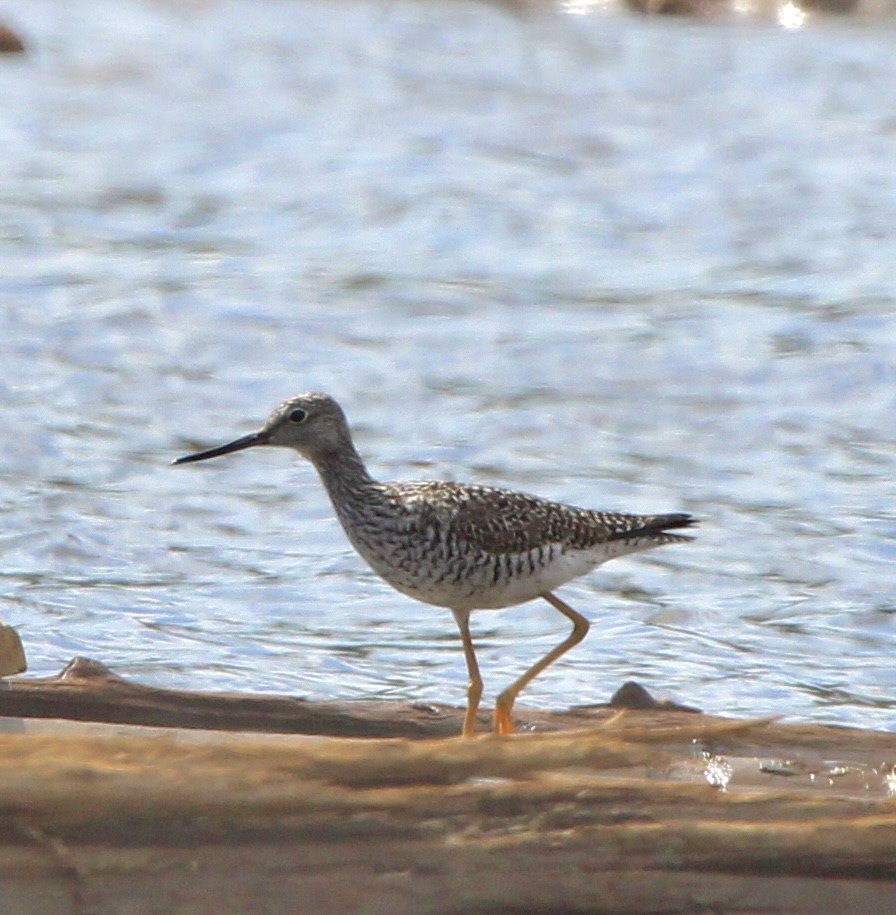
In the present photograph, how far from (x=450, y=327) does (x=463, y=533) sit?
276 inches

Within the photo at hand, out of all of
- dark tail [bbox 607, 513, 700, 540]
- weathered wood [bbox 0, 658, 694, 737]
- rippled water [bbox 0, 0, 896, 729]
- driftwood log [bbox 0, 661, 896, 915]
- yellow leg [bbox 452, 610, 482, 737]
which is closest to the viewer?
driftwood log [bbox 0, 661, 896, 915]

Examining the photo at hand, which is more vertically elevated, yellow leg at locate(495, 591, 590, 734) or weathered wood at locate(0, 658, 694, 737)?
weathered wood at locate(0, 658, 694, 737)

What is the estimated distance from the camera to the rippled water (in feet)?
27.2

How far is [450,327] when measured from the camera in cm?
1344

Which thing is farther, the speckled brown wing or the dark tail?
the dark tail

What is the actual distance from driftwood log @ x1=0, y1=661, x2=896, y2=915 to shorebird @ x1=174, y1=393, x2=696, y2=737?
1.80 m

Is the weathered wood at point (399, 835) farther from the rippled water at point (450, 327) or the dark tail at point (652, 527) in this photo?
the rippled water at point (450, 327)

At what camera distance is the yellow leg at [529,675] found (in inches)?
241

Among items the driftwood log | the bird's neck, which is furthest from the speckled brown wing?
the driftwood log

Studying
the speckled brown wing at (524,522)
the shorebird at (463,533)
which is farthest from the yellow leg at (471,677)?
the speckled brown wing at (524,522)

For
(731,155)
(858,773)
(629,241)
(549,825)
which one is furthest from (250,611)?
Answer: (731,155)

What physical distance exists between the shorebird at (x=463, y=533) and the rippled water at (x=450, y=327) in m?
0.80

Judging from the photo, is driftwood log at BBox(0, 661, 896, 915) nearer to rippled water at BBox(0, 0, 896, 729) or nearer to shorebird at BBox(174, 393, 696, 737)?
shorebird at BBox(174, 393, 696, 737)

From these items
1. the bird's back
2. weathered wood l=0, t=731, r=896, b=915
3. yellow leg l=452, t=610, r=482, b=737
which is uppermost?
the bird's back
